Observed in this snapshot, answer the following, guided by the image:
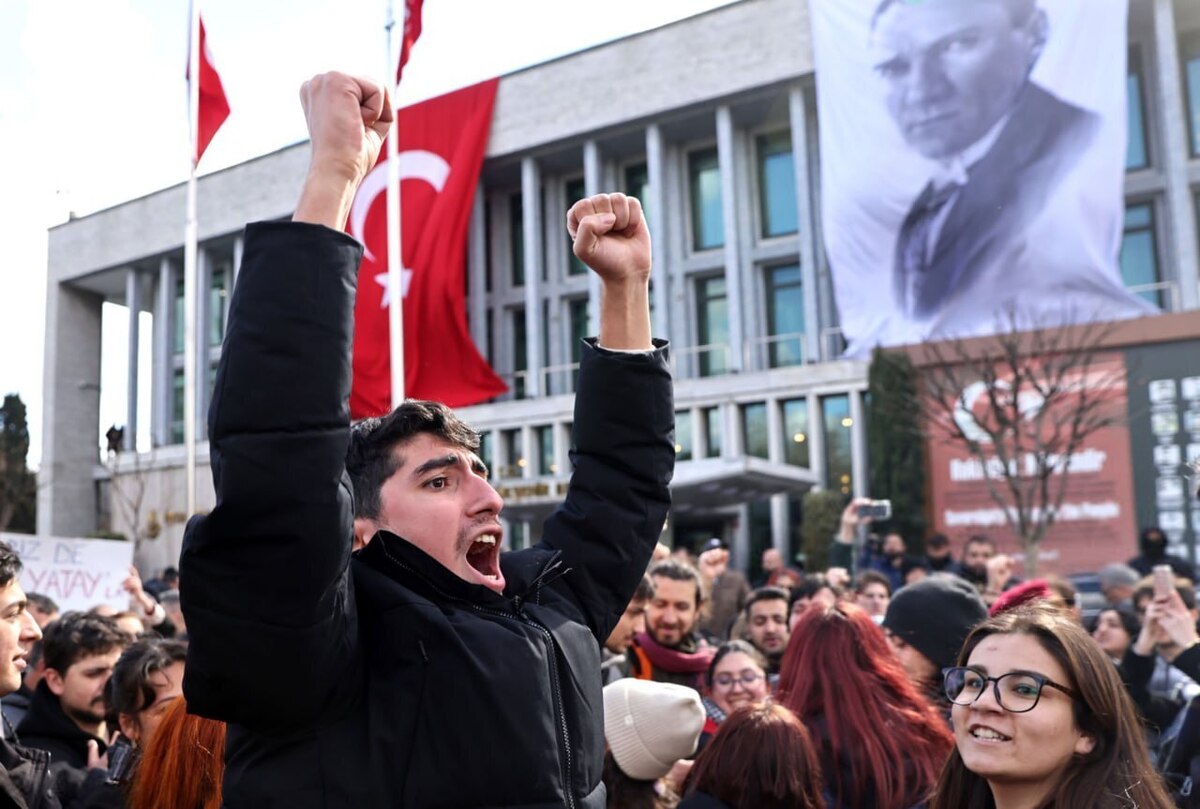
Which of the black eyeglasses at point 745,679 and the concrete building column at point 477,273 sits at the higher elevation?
the concrete building column at point 477,273

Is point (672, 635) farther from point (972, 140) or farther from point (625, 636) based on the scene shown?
point (972, 140)

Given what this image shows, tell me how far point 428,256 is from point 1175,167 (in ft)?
51.1

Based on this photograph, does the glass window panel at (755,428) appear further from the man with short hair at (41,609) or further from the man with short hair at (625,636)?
the man with short hair at (41,609)

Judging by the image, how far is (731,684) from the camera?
4.95 meters

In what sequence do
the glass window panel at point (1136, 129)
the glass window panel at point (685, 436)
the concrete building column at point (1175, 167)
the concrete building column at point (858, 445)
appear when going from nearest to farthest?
the concrete building column at point (1175, 167) → the glass window panel at point (1136, 129) → the concrete building column at point (858, 445) → the glass window panel at point (685, 436)

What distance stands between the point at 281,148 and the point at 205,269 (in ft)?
18.0

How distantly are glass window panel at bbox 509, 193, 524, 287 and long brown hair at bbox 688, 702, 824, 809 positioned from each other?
28028 mm

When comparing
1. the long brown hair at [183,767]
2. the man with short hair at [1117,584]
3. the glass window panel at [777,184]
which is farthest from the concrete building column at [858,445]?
the long brown hair at [183,767]

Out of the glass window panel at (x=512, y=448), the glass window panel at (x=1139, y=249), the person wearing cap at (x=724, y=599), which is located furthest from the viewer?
the glass window panel at (x=512, y=448)

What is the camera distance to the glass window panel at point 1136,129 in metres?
23.6

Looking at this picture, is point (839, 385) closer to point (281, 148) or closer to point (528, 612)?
point (281, 148)

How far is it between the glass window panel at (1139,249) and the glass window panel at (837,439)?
638cm

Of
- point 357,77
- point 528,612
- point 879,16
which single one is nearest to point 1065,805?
point 528,612

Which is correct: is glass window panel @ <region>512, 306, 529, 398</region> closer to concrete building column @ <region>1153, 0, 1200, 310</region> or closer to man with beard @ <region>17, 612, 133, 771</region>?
concrete building column @ <region>1153, 0, 1200, 310</region>
